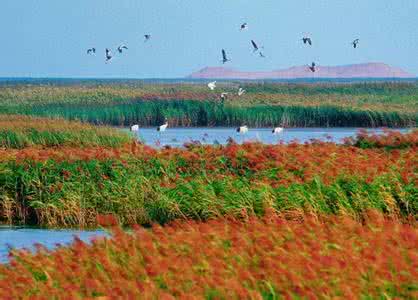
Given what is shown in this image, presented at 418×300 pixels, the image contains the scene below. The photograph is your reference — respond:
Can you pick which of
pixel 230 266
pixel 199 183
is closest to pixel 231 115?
pixel 199 183

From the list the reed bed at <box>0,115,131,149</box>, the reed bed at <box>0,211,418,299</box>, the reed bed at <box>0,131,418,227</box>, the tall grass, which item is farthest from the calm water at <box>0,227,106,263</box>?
the tall grass

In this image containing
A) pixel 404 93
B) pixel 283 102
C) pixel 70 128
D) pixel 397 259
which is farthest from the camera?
pixel 404 93

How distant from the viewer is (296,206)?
22.7 meters

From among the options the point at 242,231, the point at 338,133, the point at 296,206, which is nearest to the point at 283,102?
the point at 338,133

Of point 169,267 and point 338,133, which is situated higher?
point 169,267

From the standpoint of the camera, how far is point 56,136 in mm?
40000

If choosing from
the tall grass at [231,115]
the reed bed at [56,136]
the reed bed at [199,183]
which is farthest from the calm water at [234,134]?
the reed bed at [199,183]

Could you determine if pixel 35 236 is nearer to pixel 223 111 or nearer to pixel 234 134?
pixel 234 134

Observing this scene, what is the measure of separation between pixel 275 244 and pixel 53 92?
261 feet

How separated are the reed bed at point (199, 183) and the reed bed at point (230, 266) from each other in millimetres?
7355

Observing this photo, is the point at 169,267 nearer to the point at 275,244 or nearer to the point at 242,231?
the point at 275,244

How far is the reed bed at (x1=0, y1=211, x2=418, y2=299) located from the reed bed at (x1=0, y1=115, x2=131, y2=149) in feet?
80.0

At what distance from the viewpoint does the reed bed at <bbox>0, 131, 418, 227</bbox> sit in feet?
A: 75.8

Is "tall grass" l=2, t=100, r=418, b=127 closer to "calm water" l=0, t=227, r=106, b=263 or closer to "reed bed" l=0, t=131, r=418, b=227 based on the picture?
"reed bed" l=0, t=131, r=418, b=227
